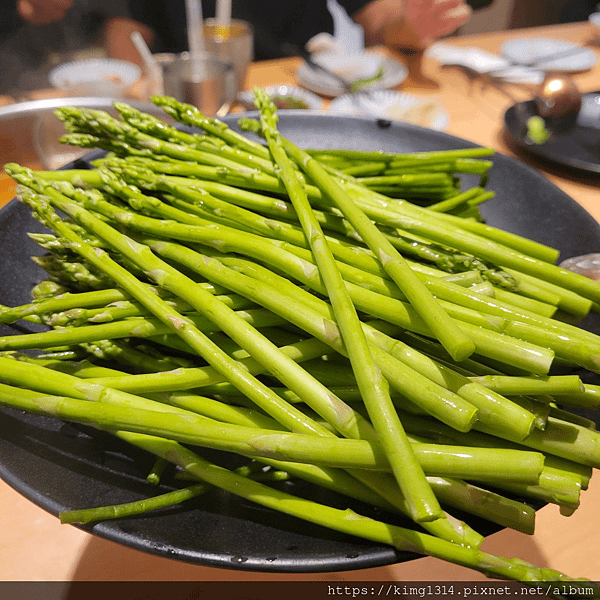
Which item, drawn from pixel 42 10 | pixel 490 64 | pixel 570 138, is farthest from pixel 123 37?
pixel 570 138

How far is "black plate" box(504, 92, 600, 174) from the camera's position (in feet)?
6.76

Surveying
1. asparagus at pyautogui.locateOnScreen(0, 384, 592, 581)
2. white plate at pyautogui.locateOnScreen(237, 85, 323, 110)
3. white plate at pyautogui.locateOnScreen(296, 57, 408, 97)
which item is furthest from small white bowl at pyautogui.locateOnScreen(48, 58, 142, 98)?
asparagus at pyautogui.locateOnScreen(0, 384, 592, 581)

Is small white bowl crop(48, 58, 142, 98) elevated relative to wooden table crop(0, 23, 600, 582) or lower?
elevated

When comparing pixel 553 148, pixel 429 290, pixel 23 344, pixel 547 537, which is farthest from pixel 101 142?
pixel 553 148

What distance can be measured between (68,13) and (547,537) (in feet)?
14.1

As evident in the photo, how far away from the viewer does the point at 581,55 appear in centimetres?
308

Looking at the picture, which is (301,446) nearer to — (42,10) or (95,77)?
(95,77)

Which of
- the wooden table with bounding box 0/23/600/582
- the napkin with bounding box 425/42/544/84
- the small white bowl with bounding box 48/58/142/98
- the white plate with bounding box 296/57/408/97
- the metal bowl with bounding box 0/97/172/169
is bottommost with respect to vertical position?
the wooden table with bounding box 0/23/600/582

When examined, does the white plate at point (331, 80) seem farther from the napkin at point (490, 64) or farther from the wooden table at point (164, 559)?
the wooden table at point (164, 559)

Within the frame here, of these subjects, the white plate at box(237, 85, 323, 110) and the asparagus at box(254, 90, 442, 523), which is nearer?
the asparagus at box(254, 90, 442, 523)

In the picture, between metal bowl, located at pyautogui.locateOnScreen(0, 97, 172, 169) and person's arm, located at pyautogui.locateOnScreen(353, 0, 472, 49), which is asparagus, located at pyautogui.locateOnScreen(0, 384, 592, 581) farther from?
person's arm, located at pyautogui.locateOnScreen(353, 0, 472, 49)

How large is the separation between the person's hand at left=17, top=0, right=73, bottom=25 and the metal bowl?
208cm

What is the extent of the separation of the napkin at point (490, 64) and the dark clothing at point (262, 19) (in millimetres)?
1172

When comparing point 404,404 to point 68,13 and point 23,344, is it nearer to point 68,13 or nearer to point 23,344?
point 23,344
